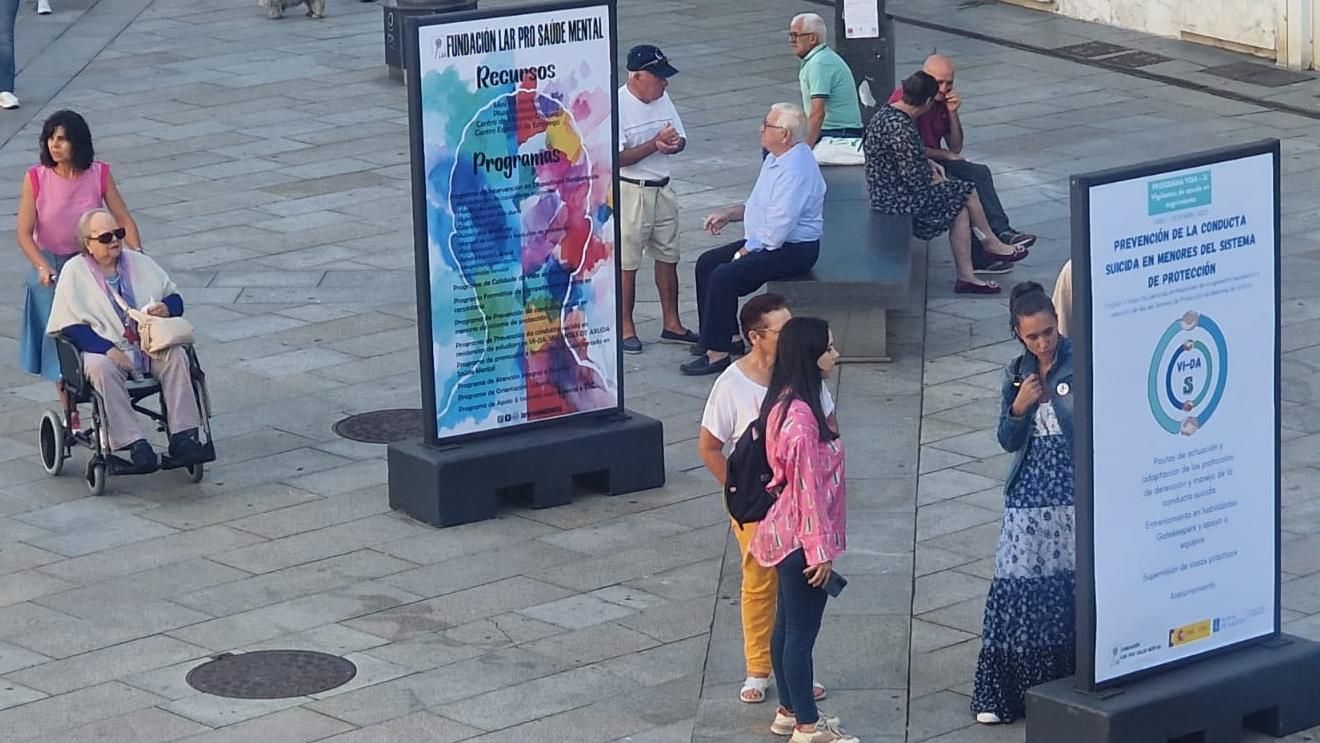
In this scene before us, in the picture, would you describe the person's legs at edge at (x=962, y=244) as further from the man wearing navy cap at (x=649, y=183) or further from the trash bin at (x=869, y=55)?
the trash bin at (x=869, y=55)

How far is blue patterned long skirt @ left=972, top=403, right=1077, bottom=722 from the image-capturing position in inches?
315

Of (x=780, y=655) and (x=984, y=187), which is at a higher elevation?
(x=984, y=187)

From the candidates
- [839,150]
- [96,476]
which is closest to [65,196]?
[96,476]

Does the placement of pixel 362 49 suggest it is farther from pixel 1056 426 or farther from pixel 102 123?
pixel 1056 426

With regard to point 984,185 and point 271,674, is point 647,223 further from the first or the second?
point 271,674

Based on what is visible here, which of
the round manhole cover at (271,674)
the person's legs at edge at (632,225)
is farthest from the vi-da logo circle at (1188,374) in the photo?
the person's legs at edge at (632,225)

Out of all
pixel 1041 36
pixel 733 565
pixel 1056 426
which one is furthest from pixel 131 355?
pixel 1041 36

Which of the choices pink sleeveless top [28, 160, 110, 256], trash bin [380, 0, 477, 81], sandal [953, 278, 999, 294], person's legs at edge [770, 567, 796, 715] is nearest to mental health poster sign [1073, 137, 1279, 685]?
person's legs at edge [770, 567, 796, 715]

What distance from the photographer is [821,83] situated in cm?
1461

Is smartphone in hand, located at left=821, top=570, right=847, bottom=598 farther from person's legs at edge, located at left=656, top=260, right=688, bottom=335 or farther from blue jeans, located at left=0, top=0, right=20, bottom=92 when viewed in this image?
blue jeans, located at left=0, top=0, right=20, bottom=92

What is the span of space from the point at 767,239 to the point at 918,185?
1.78 metres

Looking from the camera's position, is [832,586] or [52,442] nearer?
[832,586]

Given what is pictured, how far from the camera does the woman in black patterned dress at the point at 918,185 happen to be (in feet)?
45.3

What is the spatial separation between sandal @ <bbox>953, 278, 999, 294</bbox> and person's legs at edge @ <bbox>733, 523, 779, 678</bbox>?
5.96 meters
